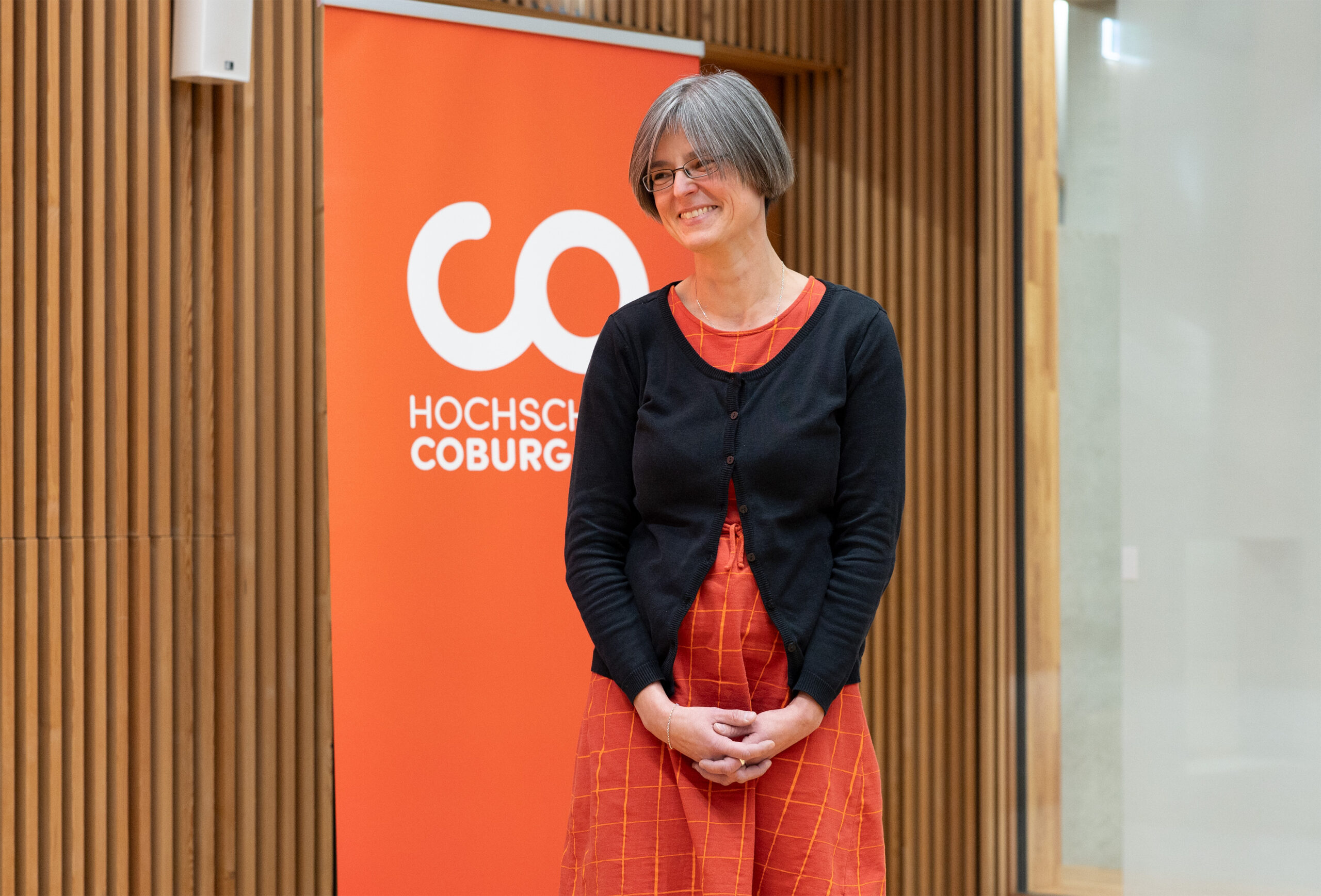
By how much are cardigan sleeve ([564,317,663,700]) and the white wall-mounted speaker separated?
6.15 ft

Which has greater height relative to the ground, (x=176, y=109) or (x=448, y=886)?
(x=176, y=109)

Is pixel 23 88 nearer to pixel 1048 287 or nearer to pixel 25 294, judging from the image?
pixel 25 294

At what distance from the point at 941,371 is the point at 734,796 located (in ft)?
9.56

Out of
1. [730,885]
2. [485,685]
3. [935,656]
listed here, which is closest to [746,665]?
[730,885]

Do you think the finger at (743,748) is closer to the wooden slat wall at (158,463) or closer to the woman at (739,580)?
the woman at (739,580)

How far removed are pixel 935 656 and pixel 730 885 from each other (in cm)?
284

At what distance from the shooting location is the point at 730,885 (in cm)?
168

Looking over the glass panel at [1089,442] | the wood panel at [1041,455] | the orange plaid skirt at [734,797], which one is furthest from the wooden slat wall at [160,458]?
the orange plaid skirt at [734,797]

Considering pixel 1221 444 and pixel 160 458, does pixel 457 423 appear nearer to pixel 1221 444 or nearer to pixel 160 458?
pixel 160 458

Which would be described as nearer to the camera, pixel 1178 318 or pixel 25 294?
pixel 25 294

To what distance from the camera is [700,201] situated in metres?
1.75

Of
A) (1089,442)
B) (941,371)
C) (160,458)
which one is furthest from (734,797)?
(941,371)

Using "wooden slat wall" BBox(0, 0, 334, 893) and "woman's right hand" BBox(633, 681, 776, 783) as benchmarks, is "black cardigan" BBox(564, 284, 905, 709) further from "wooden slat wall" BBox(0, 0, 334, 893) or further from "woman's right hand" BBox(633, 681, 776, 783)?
"wooden slat wall" BBox(0, 0, 334, 893)

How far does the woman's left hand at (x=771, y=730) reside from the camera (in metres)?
1.66
